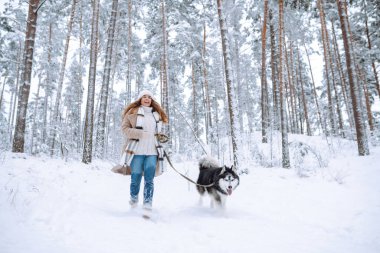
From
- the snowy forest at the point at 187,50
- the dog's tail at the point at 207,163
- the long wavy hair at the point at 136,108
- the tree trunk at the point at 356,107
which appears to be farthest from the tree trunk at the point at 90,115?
the tree trunk at the point at 356,107

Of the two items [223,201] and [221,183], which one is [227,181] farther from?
[223,201]

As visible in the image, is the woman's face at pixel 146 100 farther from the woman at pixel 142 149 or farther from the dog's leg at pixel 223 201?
the dog's leg at pixel 223 201

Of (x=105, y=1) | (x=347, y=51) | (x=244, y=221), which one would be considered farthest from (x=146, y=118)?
(x=105, y=1)

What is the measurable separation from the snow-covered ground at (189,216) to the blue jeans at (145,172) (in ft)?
1.08

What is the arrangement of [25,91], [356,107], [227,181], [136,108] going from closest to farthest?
[136,108]
[227,181]
[25,91]
[356,107]

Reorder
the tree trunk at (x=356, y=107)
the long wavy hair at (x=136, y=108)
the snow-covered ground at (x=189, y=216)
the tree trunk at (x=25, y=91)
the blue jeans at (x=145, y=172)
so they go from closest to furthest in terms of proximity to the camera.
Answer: the snow-covered ground at (x=189, y=216) → the blue jeans at (x=145, y=172) → the long wavy hair at (x=136, y=108) → the tree trunk at (x=25, y=91) → the tree trunk at (x=356, y=107)

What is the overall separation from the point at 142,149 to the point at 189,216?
1.48 metres

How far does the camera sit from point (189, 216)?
4.59m

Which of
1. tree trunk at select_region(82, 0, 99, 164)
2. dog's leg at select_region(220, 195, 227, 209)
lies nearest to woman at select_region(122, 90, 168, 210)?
dog's leg at select_region(220, 195, 227, 209)

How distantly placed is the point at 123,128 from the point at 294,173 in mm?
5328

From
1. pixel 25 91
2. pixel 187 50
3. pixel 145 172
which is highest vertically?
pixel 187 50

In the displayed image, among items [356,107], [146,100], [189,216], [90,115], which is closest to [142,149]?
[146,100]

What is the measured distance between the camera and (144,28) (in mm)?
18500

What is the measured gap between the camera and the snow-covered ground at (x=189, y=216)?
294 centimetres
